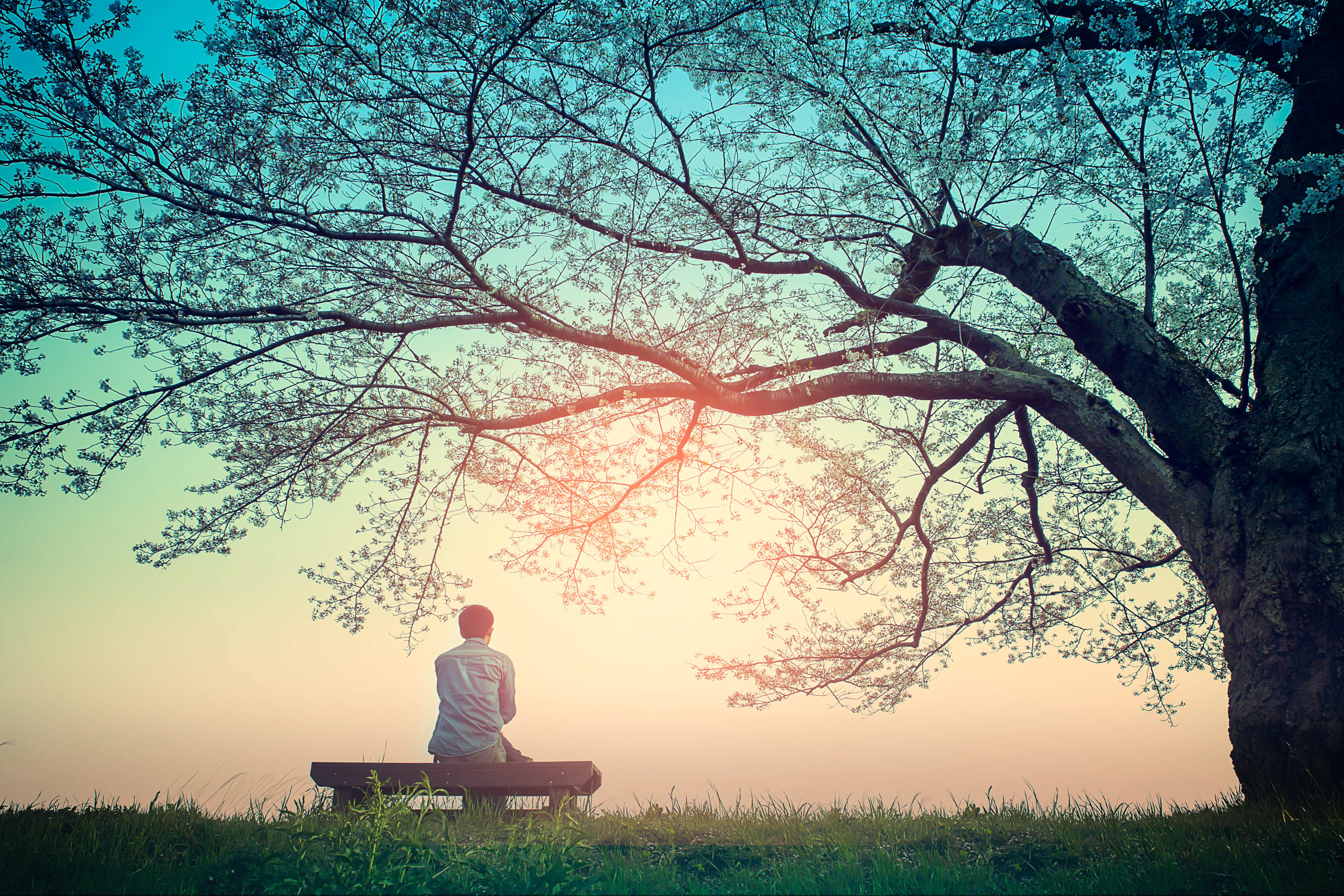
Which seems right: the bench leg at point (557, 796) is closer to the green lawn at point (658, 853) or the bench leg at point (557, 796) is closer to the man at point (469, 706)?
the green lawn at point (658, 853)

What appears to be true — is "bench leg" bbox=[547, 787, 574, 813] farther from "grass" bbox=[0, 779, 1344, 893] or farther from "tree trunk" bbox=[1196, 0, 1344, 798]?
"tree trunk" bbox=[1196, 0, 1344, 798]

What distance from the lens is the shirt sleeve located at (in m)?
5.26

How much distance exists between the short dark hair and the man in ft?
0.40

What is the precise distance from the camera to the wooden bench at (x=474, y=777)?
4.52 metres

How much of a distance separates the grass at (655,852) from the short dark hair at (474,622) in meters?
1.27

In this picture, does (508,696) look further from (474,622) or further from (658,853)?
(658,853)

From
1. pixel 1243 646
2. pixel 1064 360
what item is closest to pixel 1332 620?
pixel 1243 646

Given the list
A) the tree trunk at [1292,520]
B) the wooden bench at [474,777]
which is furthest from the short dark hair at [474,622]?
the tree trunk at [1292,520]

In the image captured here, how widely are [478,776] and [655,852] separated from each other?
135 cm

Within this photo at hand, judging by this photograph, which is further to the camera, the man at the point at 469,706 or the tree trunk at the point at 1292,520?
the man at the point at 469,706

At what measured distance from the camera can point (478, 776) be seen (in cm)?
456

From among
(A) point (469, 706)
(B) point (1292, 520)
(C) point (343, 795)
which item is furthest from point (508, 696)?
(B) point (1292, 520)

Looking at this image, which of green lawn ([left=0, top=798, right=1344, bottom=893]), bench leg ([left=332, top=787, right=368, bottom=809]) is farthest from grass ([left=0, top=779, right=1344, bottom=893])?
bench leg ([left=332, top=787, right=368, bottom=809])

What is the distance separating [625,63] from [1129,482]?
516cm
